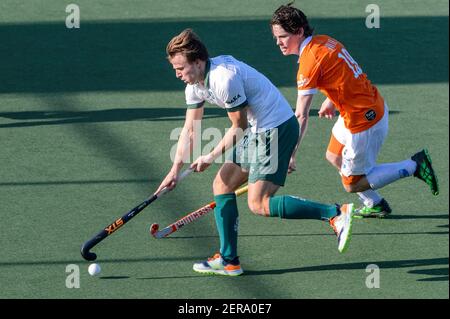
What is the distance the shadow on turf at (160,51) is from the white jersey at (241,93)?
12.6ft

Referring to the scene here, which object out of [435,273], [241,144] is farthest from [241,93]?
[435,273]

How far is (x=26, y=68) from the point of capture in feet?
36.7

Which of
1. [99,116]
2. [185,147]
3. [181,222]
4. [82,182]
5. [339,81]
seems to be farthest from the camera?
[99,116]

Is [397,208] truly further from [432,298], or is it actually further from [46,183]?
[46,183]

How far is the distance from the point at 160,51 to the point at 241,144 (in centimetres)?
493

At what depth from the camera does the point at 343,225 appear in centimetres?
682

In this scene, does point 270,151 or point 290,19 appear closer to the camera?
point 270,151

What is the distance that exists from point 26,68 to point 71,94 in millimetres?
946

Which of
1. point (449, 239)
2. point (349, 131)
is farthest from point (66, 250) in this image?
point (449, 239)

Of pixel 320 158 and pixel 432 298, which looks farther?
pixel 320 158

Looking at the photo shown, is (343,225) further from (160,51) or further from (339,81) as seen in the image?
(160,51)

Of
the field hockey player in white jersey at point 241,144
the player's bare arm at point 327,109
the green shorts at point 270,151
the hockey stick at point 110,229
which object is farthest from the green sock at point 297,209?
the player's bare arm at point 327,109

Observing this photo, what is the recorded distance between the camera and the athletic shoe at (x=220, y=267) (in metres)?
6.86

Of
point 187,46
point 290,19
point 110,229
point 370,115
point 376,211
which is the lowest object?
point 110,229
